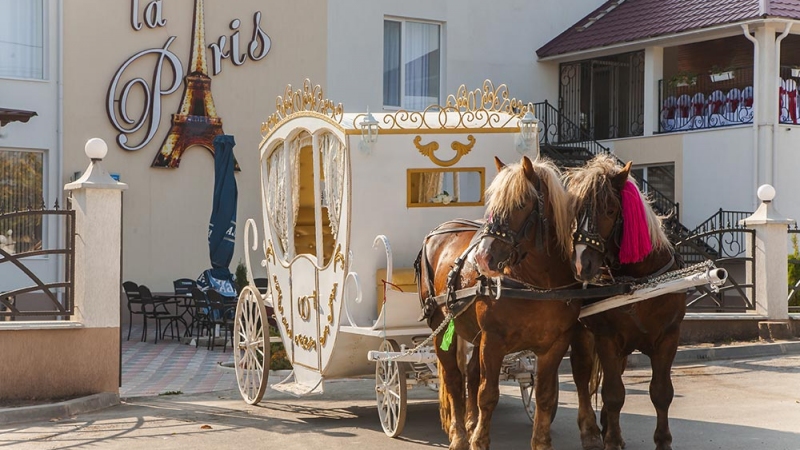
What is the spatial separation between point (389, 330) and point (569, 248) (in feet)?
7.23

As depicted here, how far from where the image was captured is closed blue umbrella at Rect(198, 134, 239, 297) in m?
16.5

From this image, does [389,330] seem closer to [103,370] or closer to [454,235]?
[454,235]

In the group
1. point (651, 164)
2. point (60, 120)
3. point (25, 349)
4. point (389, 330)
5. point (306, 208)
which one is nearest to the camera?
point (389, 330)

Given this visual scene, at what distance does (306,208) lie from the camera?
1146 cm

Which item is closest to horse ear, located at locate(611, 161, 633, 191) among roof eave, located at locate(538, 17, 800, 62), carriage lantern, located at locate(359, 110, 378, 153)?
carriage lantern, located at locate(359, 110, 378, 153)

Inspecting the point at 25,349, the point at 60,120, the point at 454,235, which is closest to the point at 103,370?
the point at 25,349

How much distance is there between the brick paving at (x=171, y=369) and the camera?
12336 millimetres

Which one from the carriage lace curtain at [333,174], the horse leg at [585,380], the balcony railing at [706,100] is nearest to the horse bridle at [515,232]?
the horse leg at [585,380]

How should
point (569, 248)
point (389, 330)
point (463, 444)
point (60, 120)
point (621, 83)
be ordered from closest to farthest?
point (569, 248) < point (463, 444) < point (389, 330) < point (60, 120) < point (621, 83)

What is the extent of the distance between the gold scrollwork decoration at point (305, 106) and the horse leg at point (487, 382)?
294 cm

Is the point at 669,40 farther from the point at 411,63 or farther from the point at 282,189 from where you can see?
the point at 282,189

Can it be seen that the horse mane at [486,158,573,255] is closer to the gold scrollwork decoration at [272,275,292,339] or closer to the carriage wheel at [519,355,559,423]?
the carriage wheel at [519,355,559,423]

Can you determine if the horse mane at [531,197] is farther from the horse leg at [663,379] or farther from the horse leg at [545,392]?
the horse leg at [663,379]

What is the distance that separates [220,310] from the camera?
661 inches
